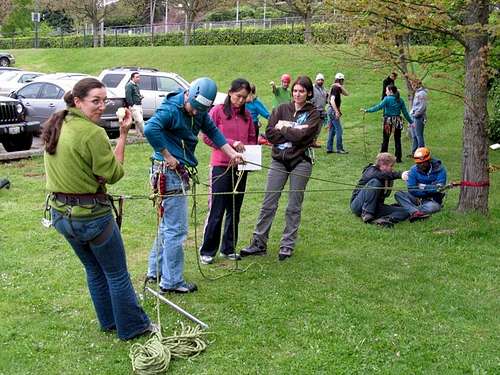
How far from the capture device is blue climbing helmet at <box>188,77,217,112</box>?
17.2ft

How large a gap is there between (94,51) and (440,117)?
2614 cm

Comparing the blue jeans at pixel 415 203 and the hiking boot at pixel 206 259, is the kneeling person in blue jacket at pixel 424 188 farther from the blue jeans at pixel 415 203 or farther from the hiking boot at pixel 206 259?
the hiking boot at pixel 206 259

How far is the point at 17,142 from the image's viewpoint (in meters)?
13.1

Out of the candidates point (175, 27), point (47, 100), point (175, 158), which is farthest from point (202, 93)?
point (175, 27)

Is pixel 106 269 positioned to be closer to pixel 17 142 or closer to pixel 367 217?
pixel 367 217

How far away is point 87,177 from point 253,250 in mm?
2894

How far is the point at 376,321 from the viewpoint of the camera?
5.05 m

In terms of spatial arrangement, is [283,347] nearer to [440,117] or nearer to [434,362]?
[434,362]

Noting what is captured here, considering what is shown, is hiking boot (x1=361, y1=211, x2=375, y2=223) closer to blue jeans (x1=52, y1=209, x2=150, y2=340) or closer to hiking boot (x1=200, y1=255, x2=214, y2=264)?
hiking boot (x1=200, y1=255, x2=214, y2=264)

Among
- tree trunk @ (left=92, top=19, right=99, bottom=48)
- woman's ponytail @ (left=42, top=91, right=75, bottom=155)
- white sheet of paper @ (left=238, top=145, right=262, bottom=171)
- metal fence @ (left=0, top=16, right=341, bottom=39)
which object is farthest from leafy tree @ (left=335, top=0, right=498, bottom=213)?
tree trunk @ (left=92, top=19, right=99, bottom=48)

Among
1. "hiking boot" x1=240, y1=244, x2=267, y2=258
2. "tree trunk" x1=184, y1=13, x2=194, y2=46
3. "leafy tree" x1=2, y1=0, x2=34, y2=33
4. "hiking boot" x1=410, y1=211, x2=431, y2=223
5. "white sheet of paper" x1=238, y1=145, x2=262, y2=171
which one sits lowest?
"hiking boot" x1=240, y1=244, x2=267, y2=258

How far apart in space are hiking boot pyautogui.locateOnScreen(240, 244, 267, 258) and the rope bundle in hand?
194 cm

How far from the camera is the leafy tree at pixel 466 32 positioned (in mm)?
7246

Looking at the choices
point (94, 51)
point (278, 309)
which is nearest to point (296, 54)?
point (94, 51)
